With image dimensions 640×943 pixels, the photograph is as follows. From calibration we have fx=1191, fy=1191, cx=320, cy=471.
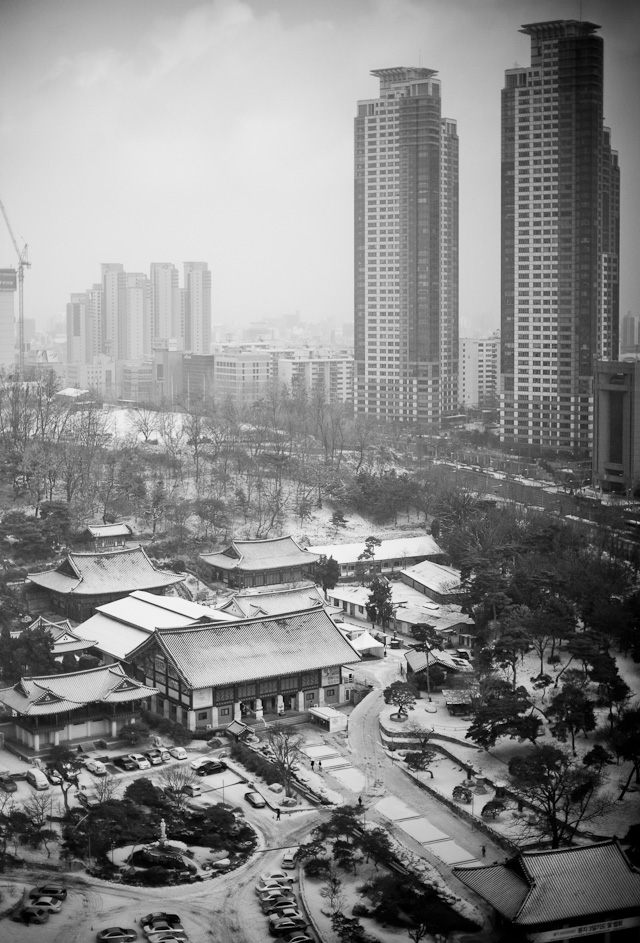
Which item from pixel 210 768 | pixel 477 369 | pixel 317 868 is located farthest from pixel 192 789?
pixel 477 369

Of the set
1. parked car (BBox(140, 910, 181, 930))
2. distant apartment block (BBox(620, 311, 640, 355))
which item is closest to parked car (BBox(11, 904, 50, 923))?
parked car (BBox(140, 910, 181, 930))

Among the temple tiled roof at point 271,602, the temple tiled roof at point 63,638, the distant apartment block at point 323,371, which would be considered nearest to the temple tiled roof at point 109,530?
the temple tiled roof at point 271,602

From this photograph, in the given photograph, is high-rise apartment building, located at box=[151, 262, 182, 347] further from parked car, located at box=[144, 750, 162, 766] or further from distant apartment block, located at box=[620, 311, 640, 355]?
parked car, located at box=[144, 750, 162, 766]

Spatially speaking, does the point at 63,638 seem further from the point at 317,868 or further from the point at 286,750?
the point at 317,868

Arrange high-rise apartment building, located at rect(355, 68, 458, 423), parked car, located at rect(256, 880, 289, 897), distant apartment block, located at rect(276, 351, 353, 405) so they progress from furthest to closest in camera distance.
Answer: distant apartment block, located at rect(276, 351, 353, 405) < high-rise apartment building, located at rect(355, 68, 458, 423) < parked car, located at rect(256, 880, 289, 897)

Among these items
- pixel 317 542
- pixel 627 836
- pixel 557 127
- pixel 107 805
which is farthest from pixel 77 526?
pixel 557 127

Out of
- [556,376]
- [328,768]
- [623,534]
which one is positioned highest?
[556,376]

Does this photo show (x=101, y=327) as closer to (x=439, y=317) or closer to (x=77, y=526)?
(x=439, y=317)

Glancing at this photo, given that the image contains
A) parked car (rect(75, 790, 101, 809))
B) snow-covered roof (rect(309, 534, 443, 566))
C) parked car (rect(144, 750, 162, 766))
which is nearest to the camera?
parked car (rect(75, 790, 101, 809))
